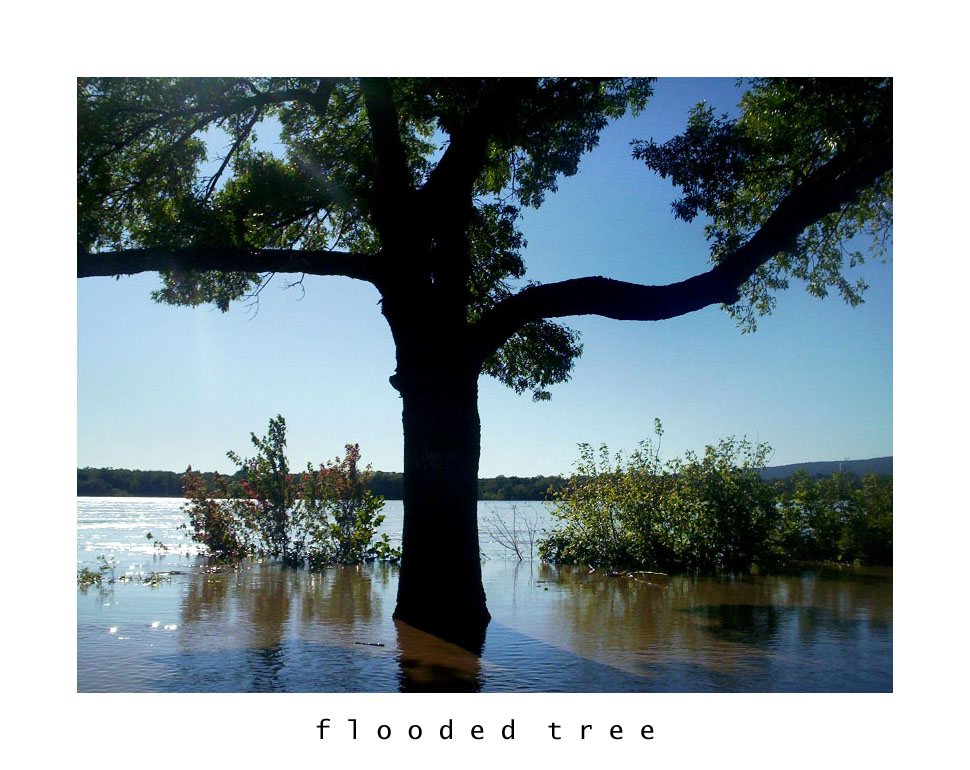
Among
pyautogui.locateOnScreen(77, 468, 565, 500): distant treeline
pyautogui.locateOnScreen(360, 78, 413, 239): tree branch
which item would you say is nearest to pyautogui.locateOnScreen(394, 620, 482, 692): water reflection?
pyautogui.locateOnScreen(77, 468, 565, 500): distant treeline

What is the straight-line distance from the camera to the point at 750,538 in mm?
14336

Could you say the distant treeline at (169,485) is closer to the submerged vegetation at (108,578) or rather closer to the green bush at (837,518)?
the submerged vegetation at (108,578)

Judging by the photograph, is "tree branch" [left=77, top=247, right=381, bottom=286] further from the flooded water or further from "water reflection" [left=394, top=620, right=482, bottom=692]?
"water reflection" [left=394, top=620, right=482, bottom=692]

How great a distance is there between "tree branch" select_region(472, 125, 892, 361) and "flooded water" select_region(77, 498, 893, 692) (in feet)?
11.3

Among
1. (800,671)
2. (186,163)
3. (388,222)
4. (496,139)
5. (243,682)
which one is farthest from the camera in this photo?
(186,163)

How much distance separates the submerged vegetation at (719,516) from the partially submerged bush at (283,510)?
3.82m

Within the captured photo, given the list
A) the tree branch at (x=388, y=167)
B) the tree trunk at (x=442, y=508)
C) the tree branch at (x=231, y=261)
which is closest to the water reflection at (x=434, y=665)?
the tree trunk at (x=442, y=508)

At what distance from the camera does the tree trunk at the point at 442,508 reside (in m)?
9.06

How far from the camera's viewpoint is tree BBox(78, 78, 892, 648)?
9188 millimetres

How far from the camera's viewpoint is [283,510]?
15023 mm

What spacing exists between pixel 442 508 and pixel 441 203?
369cm

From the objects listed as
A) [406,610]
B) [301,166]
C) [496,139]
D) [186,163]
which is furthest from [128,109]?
[406,610]
